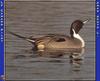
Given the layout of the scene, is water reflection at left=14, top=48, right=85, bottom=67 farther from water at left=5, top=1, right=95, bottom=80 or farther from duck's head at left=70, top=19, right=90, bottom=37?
duck's head at left=70, top=19, right=90, bottom=37

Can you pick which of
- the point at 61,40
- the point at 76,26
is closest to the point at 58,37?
the point at 61,40

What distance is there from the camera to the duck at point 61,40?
260cm

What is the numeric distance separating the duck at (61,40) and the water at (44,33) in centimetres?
3

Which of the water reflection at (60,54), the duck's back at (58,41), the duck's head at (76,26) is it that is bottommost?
the water reflection at (60,54)

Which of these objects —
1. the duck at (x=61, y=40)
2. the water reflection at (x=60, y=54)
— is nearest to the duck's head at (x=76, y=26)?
the duck at (x=61, y=40)

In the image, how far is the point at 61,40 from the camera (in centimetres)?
264

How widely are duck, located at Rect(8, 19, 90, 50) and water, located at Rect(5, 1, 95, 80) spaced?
29 mm

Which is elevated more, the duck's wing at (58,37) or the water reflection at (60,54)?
the duck's wing at (58,37)

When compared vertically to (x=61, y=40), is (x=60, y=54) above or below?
below

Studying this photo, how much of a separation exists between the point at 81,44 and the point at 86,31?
103 millimetres

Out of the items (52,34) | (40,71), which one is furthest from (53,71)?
(52,34)

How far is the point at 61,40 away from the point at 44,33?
0.46 ft

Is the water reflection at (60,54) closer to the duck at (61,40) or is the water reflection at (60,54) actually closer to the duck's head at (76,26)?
the duck at (61,40)

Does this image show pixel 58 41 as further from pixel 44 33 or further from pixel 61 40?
pixel 44 33
